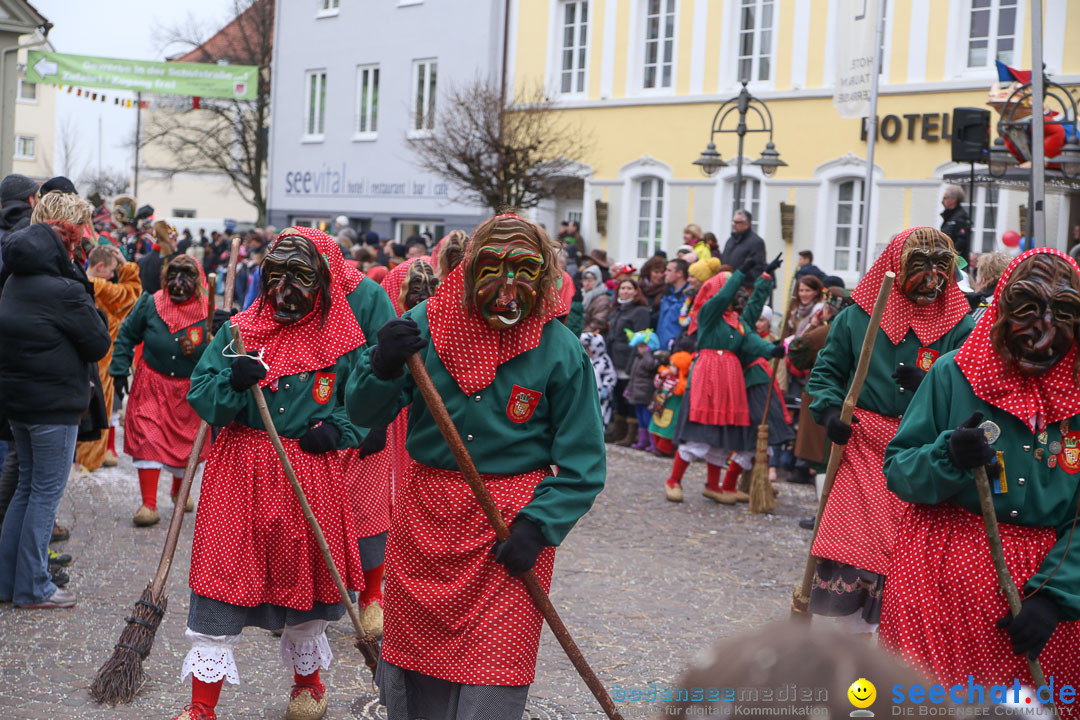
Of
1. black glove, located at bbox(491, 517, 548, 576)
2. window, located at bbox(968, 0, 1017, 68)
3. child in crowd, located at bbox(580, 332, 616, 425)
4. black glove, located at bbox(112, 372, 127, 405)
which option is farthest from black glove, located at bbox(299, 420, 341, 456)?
window, located at bbox(968, 0, 1017, 68)

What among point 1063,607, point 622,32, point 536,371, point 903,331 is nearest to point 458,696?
point 536,371

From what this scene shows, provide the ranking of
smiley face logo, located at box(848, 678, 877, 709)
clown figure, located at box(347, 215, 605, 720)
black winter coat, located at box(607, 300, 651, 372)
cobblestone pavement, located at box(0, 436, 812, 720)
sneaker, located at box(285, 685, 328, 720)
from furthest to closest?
black winter coat, located at box(607, 300, 651, 372) < cobblestone pavement, located at box(0, 436, 812, 720) < sneaker, located at box(285, 685, 328, 720) < clown figure, located at box(347, 215, 605, 720) < smiley face logo, located at box(848, 678, 877, 709)

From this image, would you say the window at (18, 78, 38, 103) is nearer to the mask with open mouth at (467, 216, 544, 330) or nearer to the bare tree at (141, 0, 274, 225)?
the bare tree at (141, 0, 274, 225)

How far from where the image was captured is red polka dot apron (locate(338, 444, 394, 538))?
6.03 m

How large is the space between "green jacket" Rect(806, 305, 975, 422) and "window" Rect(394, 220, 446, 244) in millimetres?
22208

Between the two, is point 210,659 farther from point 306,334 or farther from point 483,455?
point 483,455

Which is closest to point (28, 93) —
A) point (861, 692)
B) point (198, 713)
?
point (198, 713)

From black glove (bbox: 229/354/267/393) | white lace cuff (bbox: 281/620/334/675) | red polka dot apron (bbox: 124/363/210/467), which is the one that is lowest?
white lace cuff (bbox: 281/620/334/675)

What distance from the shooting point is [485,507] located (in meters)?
3.54

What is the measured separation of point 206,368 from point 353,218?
25.8 m

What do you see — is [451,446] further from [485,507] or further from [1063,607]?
[1063,607]

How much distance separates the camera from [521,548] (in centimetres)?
350

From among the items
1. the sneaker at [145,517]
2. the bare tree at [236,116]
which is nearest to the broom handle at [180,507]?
the sneaker at [145,517]

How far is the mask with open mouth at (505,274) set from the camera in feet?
12.1
